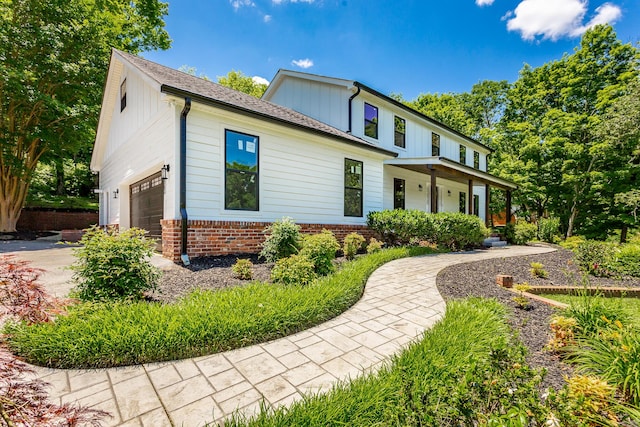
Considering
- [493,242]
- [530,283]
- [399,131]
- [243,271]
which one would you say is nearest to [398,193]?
[399,131]

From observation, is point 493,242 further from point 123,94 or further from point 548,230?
point 123,94

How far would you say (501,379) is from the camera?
1.79 m

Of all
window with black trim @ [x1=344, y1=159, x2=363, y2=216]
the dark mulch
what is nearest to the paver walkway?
the dark mulch

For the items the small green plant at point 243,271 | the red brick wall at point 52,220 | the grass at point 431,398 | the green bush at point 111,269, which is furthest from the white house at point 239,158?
the red brick wall at point 52,220

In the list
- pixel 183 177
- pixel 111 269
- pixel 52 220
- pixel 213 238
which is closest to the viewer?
pixel 111 269

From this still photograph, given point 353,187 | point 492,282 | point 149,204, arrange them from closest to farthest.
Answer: point 492,282 < point 149,204 < point 353,187

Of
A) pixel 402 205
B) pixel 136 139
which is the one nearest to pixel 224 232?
pixel 136 139

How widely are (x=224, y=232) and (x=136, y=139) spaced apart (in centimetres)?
500

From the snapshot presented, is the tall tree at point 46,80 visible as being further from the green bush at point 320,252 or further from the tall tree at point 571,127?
the tall tree at point 571,127

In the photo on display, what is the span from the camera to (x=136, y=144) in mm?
8867

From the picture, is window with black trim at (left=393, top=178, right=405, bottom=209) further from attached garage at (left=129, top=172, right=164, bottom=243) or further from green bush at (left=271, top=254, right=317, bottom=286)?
attached garage at (left=129, top=172, right=164, bottom=243)

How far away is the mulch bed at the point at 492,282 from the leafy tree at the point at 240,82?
26244 mm

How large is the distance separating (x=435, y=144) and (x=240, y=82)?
836 inches

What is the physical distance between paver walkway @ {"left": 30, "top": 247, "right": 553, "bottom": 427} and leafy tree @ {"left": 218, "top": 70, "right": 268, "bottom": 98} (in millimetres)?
29034
